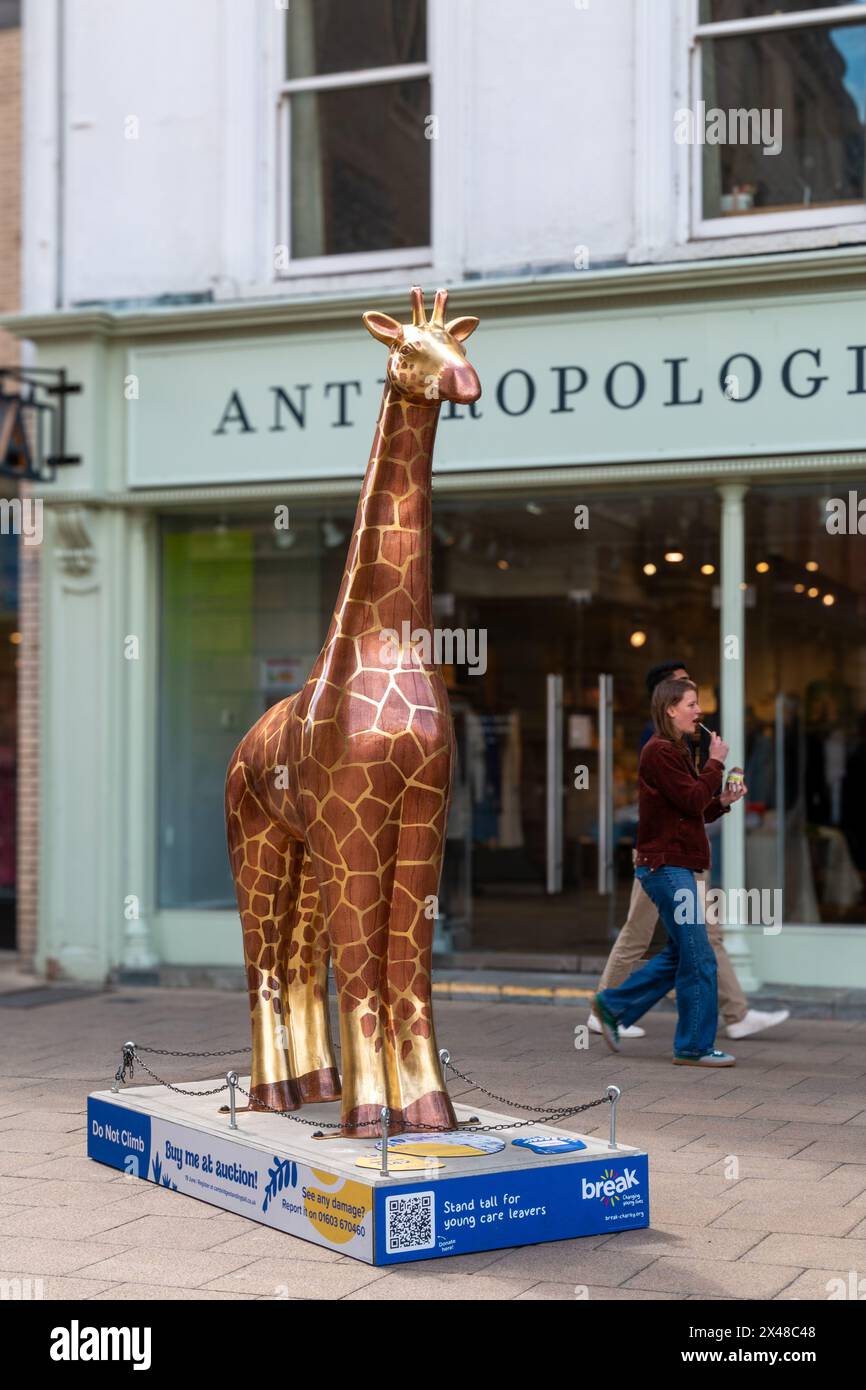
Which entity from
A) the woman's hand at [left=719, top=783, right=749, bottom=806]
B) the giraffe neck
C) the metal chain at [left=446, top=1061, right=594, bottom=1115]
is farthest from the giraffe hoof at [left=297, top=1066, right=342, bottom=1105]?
the woman's hand at [left=719, top=783, right=749, bottom=806]

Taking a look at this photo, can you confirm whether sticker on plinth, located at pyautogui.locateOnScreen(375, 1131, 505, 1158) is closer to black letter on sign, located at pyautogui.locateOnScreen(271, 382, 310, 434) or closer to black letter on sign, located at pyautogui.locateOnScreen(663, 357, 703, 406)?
black letter on sign, located at pyautogui.locateOnScreen(663, 357, 703, 406)

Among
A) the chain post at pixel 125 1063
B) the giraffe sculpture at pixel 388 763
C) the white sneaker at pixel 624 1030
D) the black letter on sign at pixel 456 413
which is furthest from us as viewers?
the black letter on sign at pixel 456 413

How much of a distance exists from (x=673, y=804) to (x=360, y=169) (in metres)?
5.40

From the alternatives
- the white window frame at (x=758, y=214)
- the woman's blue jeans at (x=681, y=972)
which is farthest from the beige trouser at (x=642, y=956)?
the white window frame at (x=758, y=214)

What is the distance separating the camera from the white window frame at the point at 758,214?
33.6 feet

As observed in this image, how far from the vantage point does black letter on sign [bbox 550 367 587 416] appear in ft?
34.3

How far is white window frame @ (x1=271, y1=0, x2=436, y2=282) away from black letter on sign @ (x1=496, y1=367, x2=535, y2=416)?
3.51ft

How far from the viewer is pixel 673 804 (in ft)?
27.2

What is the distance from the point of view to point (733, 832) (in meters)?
10.4

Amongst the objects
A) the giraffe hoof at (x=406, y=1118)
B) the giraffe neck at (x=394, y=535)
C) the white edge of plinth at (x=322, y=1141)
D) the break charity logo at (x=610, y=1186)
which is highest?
the giraffe neck at (x=394, y=535)

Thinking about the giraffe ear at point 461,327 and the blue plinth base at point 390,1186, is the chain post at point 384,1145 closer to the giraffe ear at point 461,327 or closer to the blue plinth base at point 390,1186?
the blue plinth base at point 390,1186

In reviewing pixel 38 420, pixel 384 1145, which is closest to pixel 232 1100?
pixel 384 1145

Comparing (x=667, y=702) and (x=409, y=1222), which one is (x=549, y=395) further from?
(x=409, y=1222)
